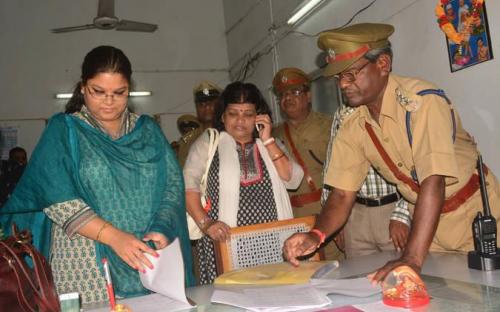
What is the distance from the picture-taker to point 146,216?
163 cm

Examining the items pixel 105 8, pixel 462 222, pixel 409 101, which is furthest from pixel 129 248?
pixel 105 8

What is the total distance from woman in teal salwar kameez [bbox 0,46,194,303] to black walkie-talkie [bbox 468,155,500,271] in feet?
2.93

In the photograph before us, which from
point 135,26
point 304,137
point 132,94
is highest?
point 135,26

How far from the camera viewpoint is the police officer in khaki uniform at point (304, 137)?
122 inches

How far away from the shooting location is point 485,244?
4.37ft

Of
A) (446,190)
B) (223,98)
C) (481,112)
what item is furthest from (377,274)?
(481,112)

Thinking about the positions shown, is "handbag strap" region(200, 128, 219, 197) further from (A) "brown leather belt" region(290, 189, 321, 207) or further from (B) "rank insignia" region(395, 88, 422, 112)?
(B) "rank insignia" region(395, 88, 422, 112)

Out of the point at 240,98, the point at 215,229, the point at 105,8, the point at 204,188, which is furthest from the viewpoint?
the point at 105,8

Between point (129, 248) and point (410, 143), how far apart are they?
89cm

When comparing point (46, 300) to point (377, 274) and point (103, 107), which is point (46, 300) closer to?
point (103, 107)

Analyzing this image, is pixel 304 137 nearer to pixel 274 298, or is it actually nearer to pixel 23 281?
pixel 274 298

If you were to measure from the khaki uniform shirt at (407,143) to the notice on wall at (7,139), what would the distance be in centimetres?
662

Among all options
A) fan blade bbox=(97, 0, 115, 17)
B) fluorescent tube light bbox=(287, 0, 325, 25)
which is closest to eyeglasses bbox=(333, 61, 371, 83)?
fluorescent tube light bbox=(287, 0, 325, 25)

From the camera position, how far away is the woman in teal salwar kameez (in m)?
1.50
